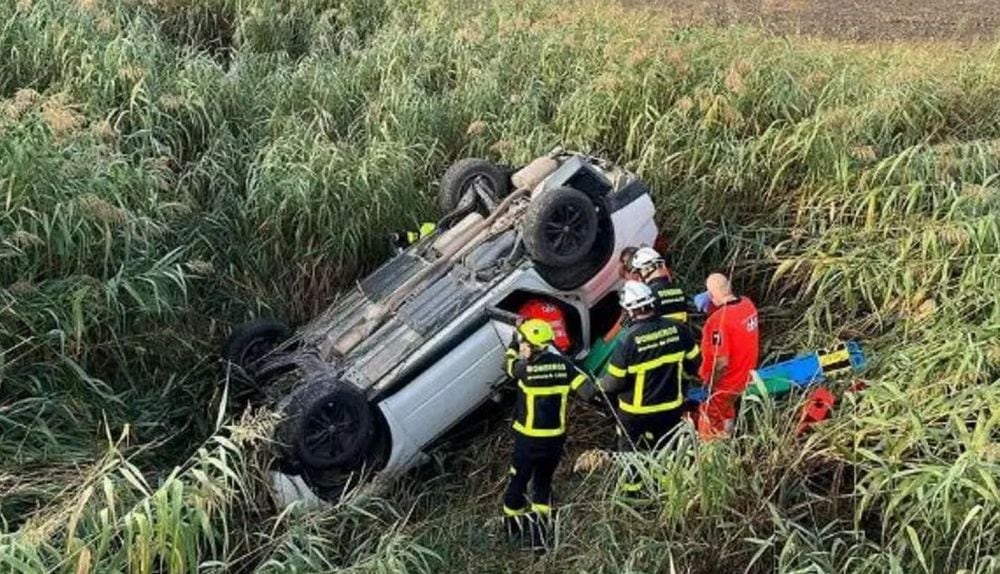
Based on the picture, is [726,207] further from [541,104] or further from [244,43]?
[244,43]

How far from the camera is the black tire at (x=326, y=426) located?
4.93 meters

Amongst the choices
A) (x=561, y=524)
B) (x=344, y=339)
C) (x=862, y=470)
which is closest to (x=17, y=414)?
(x=344, y=339)

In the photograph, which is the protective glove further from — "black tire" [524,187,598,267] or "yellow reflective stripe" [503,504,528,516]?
"yellow reflective stripe" [503,504,528,516]

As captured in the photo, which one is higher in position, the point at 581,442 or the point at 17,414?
the point at 17,414

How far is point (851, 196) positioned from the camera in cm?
656

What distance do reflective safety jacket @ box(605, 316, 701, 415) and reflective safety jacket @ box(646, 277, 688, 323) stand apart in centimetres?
27

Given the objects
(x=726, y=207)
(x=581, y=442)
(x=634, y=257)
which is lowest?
(x=581, y=442)

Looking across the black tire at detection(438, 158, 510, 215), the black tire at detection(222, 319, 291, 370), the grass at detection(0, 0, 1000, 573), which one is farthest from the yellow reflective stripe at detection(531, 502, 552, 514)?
the black tire at detection(438, 158, 510, 215)

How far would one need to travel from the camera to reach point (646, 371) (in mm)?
5172

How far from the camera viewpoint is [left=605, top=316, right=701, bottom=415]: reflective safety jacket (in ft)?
16.9

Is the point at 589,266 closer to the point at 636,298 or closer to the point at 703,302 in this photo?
the point at 636,298

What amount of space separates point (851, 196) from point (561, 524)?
3382 mm

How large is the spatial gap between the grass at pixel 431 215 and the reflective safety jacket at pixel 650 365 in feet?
1.98

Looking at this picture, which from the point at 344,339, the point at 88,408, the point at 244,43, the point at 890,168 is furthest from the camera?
the point at 244,43
